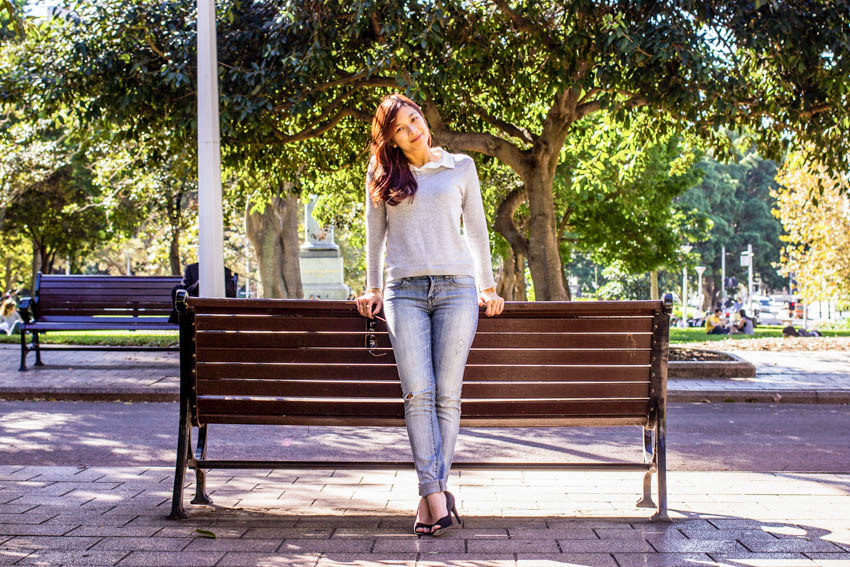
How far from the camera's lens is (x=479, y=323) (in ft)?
13.2

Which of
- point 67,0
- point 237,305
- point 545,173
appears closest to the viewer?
point 237,305

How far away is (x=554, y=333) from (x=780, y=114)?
8.90 meters

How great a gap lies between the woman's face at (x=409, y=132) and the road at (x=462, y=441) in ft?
9.57

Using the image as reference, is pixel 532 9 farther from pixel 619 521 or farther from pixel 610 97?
pixel 619 521

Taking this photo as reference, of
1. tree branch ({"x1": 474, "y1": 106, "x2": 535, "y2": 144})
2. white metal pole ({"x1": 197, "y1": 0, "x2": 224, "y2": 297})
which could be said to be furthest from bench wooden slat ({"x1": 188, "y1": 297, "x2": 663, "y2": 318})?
tree branch ({"x1": 474, "y1": 106, "x2": 535, "y2": 144})

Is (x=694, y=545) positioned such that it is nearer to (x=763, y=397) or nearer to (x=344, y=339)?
(x=344, y=339)

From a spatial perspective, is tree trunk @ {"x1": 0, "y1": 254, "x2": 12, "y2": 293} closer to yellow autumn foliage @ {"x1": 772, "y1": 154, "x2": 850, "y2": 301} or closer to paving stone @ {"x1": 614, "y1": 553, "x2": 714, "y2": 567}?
yellow autumn foliage @ {"x1": 772, "y1": 154, "x2": 850, "y2": 301}

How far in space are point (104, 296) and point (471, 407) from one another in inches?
359

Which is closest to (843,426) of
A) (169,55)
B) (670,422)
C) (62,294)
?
(670,422)

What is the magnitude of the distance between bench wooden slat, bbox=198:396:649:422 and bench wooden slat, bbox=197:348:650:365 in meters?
0.19

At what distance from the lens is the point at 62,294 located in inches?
462

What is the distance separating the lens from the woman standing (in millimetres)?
3824

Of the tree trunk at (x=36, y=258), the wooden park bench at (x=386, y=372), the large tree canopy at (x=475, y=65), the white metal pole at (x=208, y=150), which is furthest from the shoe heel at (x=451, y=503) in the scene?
the tree trunk at (x=36, y=258)

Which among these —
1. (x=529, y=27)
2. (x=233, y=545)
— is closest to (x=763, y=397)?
(x=529, y=27)
